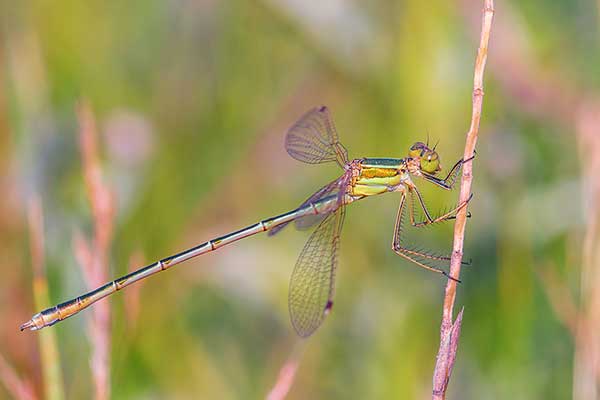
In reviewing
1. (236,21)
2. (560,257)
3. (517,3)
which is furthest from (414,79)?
(236,21)

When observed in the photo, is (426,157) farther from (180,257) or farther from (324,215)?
(180,257)

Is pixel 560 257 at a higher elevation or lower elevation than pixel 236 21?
lower

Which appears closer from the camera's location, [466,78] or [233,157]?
[466,78]

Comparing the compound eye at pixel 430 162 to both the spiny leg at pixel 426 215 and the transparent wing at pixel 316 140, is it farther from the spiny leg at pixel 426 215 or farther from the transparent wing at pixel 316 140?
the transparent wing at pixel 316 140

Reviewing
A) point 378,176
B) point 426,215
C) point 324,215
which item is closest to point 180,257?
point 324,215

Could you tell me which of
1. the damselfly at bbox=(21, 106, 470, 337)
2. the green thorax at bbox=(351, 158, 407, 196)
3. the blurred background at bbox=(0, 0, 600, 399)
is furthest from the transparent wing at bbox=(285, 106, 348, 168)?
the blurred background at bbox=(0, 0, 600, 399)

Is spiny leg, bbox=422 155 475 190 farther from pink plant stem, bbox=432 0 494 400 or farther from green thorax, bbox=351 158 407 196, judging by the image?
pink plant stem, bbox=432 0 494 400

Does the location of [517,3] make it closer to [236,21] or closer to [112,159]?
[236,21]
